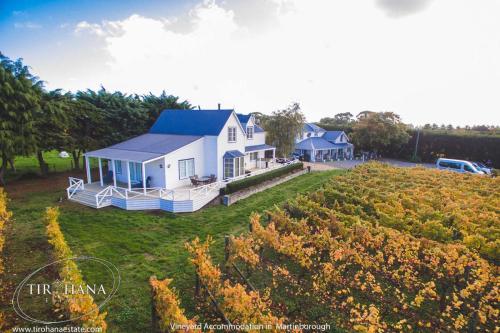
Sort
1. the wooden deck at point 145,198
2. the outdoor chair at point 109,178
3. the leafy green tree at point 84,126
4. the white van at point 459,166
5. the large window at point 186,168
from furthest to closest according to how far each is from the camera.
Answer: the white van at point 459,166
the leafy green tree at point 84,126
the outdoor chair at point 109,178
the large window at point 186,168
the wooden deck at point 145,198

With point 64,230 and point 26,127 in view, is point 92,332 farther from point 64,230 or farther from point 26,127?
point 26,127

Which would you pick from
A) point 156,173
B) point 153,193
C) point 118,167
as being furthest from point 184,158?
point 118,167

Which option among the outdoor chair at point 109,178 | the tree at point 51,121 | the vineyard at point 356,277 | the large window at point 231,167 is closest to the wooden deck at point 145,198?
the outdoor chair at point 109,178

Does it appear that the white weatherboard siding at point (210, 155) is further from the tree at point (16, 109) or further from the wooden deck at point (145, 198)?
the tree at point (16, 109)

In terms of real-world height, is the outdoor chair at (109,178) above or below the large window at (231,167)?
below

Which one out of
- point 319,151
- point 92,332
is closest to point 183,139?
point 92,332
